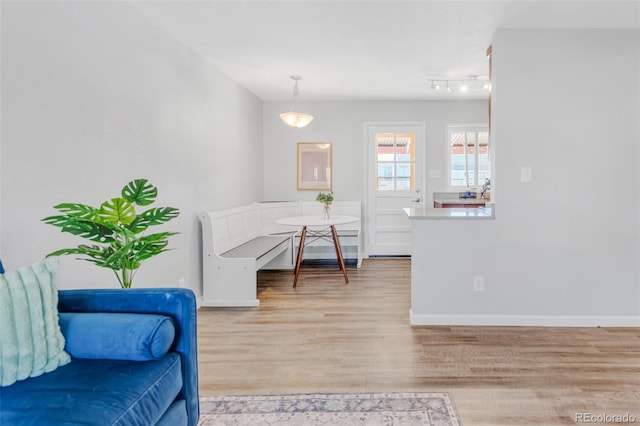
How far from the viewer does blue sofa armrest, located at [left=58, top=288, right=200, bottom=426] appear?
1.53 m

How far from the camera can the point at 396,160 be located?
18.4ft

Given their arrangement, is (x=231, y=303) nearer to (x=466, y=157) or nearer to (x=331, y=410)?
(x=331, y=410)

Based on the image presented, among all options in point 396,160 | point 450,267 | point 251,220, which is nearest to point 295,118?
point 251,220

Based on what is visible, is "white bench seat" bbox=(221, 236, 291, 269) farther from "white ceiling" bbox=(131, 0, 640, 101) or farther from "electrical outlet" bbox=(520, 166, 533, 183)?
"electrical outlet" bbox=(520, 166, 533, 183)

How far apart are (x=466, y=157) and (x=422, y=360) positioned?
3886mm

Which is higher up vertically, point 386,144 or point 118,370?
point 386,144

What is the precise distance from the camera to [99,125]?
2.22 meters

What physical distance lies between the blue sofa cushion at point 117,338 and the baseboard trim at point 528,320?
2072 mm

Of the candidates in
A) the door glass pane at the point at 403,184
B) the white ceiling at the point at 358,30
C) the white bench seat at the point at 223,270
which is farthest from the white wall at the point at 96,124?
the door glass pane at the point at 403,184

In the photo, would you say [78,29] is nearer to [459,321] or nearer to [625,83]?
[459,321]

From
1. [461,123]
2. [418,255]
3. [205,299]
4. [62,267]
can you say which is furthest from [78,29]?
[461,123]

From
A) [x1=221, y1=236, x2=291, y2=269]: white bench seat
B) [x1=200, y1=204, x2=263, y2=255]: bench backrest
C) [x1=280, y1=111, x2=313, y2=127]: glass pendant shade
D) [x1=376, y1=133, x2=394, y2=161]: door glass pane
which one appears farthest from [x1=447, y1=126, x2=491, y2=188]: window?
[x1=200, y1=204, x2=263, y2=255]: bench backrest

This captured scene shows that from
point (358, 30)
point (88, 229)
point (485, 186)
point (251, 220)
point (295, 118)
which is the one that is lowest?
point (251, 220)

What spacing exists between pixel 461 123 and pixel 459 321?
3409 mm
